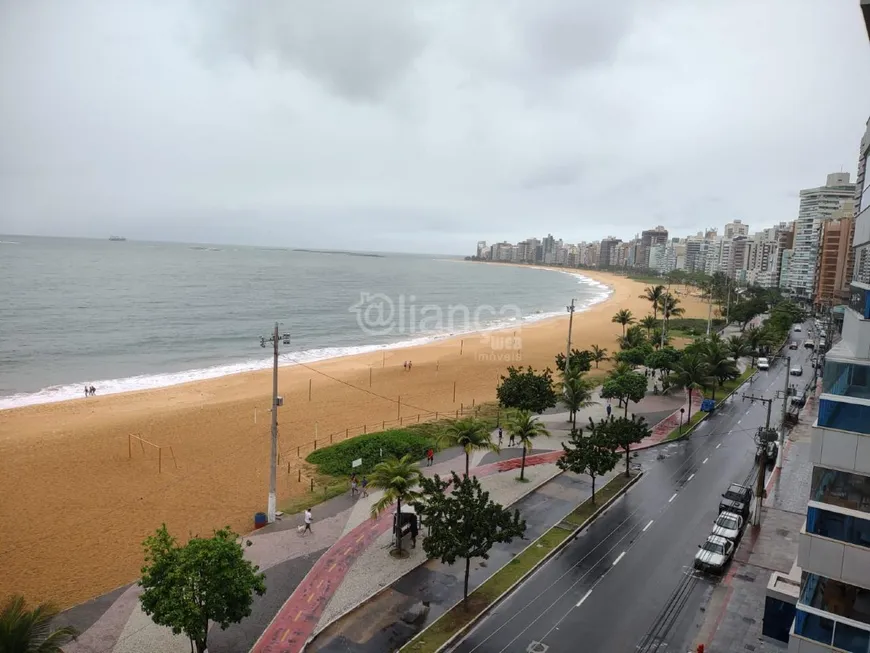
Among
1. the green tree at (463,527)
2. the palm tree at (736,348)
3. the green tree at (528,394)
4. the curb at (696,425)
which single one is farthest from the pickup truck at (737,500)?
the palm tree at (736,348)

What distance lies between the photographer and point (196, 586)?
45.5 feet

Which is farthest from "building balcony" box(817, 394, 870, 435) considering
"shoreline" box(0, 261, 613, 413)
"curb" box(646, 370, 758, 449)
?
"shoreline" box(0, 261, 613, 413)

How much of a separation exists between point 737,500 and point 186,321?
77987mm

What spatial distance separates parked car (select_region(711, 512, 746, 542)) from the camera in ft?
70.7

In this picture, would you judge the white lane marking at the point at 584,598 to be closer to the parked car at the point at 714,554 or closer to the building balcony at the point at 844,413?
the parked car at the point at 714,554

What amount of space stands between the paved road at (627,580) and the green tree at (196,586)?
20.5ft

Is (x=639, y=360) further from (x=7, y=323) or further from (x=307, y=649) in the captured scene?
(x=7, y=323)

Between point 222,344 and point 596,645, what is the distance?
61.9m

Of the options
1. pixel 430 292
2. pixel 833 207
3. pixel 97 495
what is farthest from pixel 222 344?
pixel 833 207

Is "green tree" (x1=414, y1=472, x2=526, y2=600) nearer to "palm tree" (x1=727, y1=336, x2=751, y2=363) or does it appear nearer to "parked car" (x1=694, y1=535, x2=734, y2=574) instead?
"parked car" (x1=694, y1=535, x2=734, y2=574)

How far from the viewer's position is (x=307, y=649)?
1548cm

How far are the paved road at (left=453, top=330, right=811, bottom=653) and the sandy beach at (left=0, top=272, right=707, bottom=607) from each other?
1241cm

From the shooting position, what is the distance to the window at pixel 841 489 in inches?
427

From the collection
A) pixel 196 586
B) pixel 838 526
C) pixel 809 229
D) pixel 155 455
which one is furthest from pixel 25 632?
pixel 809 229
